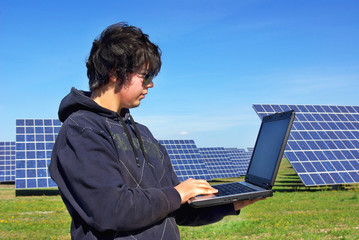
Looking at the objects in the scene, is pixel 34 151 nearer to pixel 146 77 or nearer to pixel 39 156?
pixel 39 156

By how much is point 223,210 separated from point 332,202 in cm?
1074

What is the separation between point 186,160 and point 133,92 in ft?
75.3

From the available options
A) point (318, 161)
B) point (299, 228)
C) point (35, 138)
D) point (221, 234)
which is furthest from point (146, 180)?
point (35, 138)

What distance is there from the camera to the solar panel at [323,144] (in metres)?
15.5

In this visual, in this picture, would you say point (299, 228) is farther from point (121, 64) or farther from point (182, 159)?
point (182, 159)

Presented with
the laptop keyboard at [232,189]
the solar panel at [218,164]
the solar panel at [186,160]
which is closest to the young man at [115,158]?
the laptop keyboard at [232,189]

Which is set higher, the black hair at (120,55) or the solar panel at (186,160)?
the black hair at (120,55)

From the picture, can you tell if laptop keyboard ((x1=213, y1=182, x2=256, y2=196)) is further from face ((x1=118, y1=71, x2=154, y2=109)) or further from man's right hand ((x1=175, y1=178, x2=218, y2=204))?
face ((x1=118, y1=71, x2=154, y2=109))

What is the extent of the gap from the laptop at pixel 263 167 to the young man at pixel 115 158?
0.24 ft

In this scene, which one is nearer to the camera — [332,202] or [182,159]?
[332,202]

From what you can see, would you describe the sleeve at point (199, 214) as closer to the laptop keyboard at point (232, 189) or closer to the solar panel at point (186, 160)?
the laptop keyboard at point (232, 189)

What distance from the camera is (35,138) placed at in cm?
1936

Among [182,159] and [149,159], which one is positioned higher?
[149,159]

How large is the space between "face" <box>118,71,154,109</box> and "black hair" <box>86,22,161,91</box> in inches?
1.2
